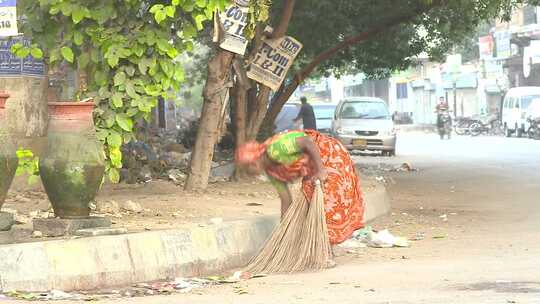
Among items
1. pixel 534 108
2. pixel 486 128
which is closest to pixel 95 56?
pixel 534 108

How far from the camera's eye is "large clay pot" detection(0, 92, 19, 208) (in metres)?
8.70

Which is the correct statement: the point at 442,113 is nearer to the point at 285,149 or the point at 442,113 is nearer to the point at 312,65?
the point at 312,65

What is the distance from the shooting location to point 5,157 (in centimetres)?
873

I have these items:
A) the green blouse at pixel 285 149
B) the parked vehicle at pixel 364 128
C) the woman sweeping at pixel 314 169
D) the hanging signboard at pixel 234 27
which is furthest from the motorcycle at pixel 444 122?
the green blouse at pixel 285 149

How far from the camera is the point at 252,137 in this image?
627 inches

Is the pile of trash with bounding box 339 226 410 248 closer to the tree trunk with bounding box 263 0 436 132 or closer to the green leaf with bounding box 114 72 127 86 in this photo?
the green leaf with bounding box 114 72 127 86

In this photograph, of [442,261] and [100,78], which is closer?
[442,261]

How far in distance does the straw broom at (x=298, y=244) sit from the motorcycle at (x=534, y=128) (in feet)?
114

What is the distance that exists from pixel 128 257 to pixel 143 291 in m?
0.56

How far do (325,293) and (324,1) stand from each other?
13.8 meters

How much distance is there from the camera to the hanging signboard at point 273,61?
1508 centimetres

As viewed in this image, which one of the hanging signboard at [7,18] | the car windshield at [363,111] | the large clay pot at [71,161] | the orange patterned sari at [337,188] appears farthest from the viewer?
the car windshield at [363,111]

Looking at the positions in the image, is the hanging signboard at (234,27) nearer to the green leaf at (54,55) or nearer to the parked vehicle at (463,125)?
the green leaf at (54,55)

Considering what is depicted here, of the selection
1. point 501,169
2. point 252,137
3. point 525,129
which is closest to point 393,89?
point 525,129
